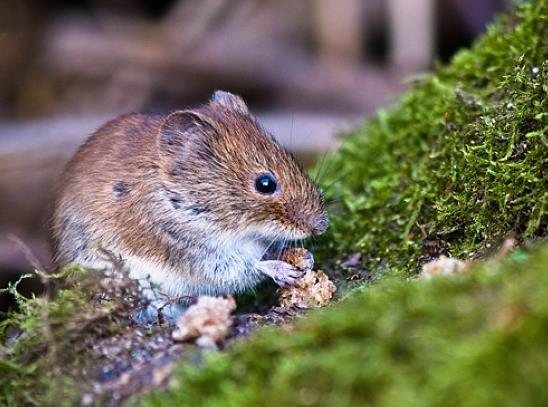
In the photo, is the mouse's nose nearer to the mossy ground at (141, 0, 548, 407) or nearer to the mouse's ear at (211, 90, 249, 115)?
the mossy ground at (141, 0, 548, 407)

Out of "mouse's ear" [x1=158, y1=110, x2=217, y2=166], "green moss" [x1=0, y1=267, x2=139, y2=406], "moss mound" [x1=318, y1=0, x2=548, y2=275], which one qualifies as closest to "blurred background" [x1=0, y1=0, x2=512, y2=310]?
"moss mound" [x1=318, y1=0, x2=548, y2=275]

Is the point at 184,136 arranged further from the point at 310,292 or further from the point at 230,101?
the point at 310,292

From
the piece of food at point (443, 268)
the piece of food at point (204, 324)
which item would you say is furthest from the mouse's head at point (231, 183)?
the piece of food at point (443, 268)

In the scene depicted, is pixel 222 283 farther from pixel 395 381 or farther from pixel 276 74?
pixel 276 74

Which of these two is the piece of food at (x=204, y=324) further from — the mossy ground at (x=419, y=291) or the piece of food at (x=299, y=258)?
the piece of food at (x=299, y=258)

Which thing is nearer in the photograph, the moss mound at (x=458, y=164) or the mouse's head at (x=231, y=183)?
the moss mound at (x=458, y=164)

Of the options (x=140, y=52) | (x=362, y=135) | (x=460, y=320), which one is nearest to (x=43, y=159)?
(x=140, y=52)

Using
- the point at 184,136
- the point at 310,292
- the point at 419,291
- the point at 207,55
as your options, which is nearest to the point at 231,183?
the point at 184,136
